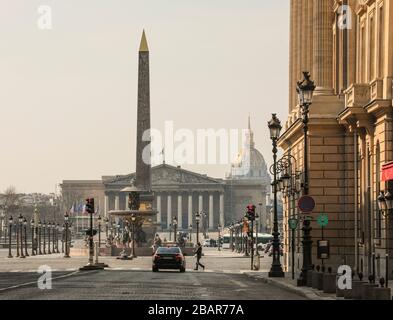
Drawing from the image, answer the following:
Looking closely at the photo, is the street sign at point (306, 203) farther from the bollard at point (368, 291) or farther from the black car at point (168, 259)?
the black car at point (168, 259)

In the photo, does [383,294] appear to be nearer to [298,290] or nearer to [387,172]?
[298,290]

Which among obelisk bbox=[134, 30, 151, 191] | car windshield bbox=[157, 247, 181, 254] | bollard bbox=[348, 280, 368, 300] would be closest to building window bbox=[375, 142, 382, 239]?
car windshield bbox=[157, 247, 181, 254]

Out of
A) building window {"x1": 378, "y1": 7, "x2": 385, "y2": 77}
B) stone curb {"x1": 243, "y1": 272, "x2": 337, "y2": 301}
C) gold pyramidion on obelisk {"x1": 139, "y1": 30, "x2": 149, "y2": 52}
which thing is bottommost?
stone curb {"x1": 243, "y1": 272, "x2": 337, "y2": 301}

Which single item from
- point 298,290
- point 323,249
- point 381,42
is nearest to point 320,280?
point 298,290

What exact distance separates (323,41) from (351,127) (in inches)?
343

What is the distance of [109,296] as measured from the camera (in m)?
36.0

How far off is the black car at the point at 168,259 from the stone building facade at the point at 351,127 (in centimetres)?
677

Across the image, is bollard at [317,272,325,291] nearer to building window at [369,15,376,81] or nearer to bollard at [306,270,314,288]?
bollard at [306,270,314,288]

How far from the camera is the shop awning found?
4972cm

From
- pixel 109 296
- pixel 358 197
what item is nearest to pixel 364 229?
pixel 358 197

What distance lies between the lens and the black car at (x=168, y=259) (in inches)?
2788

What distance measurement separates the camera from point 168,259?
71438 millimetres

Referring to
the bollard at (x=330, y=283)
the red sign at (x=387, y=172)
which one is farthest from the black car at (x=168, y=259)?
the bollard at (x=330, y=283)

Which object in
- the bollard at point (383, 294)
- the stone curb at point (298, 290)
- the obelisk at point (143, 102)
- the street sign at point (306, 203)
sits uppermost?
the obelisk at point (143, 102)
